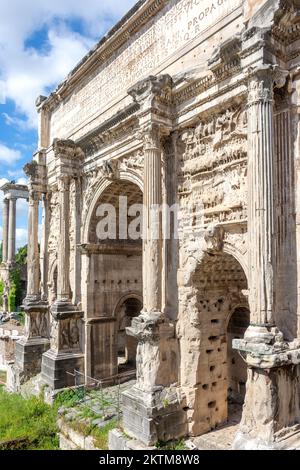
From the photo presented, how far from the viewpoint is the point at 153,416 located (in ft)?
23.0

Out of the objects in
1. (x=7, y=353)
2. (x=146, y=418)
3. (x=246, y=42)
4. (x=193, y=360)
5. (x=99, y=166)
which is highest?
(x=246, y=42)

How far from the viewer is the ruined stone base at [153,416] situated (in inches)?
275

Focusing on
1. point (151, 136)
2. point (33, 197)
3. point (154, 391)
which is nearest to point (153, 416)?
point (154, 391)

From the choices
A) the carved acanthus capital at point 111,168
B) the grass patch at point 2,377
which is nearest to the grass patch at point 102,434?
the carved acanthus capital at point 111,168

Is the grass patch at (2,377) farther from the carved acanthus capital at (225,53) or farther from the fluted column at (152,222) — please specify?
the carved acanthus capital at (225,53)

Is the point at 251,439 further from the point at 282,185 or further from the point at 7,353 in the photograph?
the point at 7,353

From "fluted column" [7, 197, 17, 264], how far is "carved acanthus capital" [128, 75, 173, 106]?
24.1 meters

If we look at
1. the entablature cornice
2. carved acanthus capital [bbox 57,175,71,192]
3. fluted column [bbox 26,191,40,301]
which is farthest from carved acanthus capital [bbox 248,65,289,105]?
fluted column [bbox 26,191,40,301]

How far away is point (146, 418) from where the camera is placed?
698 cm

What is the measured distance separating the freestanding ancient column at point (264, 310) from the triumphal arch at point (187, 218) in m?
0.02

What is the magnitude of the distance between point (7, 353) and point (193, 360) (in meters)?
12.8

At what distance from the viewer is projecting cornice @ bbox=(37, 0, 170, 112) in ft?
30.1

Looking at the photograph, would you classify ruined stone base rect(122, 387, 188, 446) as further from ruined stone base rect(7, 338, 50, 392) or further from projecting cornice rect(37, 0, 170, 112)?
projecting cornice rect(37, 0, 170, 112)

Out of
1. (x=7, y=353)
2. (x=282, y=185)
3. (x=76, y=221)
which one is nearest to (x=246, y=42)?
(x=282, y=185)
